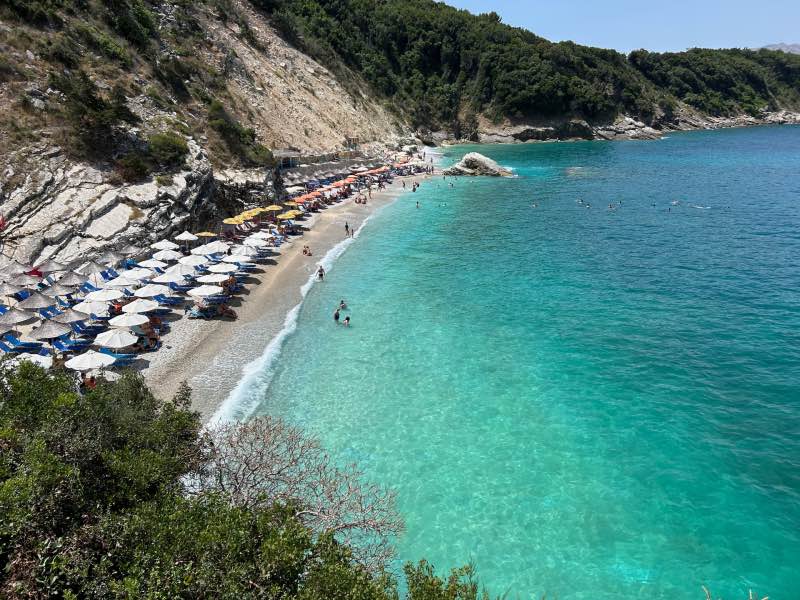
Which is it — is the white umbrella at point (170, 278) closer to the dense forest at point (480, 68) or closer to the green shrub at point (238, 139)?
the green shrub at point (238, 139)

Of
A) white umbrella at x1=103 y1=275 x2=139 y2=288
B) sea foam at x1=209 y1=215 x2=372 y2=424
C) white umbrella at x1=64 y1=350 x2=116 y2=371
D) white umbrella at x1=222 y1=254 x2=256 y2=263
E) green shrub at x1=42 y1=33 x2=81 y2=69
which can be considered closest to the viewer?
sea foam at x1=209 y1=215 x2=372 y2=424

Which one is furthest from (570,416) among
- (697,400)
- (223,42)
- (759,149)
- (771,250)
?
(759,149)

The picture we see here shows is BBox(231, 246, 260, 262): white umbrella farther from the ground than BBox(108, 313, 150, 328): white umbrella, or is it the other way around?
BBox(231, 246, 260, 262): white umbrella

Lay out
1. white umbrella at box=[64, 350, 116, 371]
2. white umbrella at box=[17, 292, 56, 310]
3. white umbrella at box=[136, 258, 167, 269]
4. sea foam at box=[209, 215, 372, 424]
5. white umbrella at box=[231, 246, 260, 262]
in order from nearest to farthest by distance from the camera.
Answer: sea foam at box=[209, 215, 372, 424]
white umbrella at box=[64, 350, 116, 371]
white umbrella at box=[17, 292, 56, 310]
white umbrella at box=[136, 258, 167, 269]
white umbrella at box=[231, 246, 260, 262]

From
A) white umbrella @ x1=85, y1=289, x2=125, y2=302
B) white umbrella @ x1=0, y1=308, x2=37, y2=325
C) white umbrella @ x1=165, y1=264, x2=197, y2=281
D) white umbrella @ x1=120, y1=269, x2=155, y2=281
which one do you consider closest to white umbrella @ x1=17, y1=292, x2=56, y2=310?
white umbrella @ x1=0, y1=308, x2=37, y2=325

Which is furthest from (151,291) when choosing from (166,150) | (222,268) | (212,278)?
(166,150)

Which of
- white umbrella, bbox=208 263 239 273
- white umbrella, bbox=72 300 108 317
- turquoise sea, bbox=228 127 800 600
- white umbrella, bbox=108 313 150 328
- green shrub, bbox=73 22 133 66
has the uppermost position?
green shrub, bbox=73 22 133 66

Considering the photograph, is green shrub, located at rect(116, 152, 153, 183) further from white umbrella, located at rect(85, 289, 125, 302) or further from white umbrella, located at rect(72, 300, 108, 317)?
white umbrella, located at rect(72, 300, 108, 317)

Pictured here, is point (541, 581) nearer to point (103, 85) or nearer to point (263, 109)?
point (103, 85)
